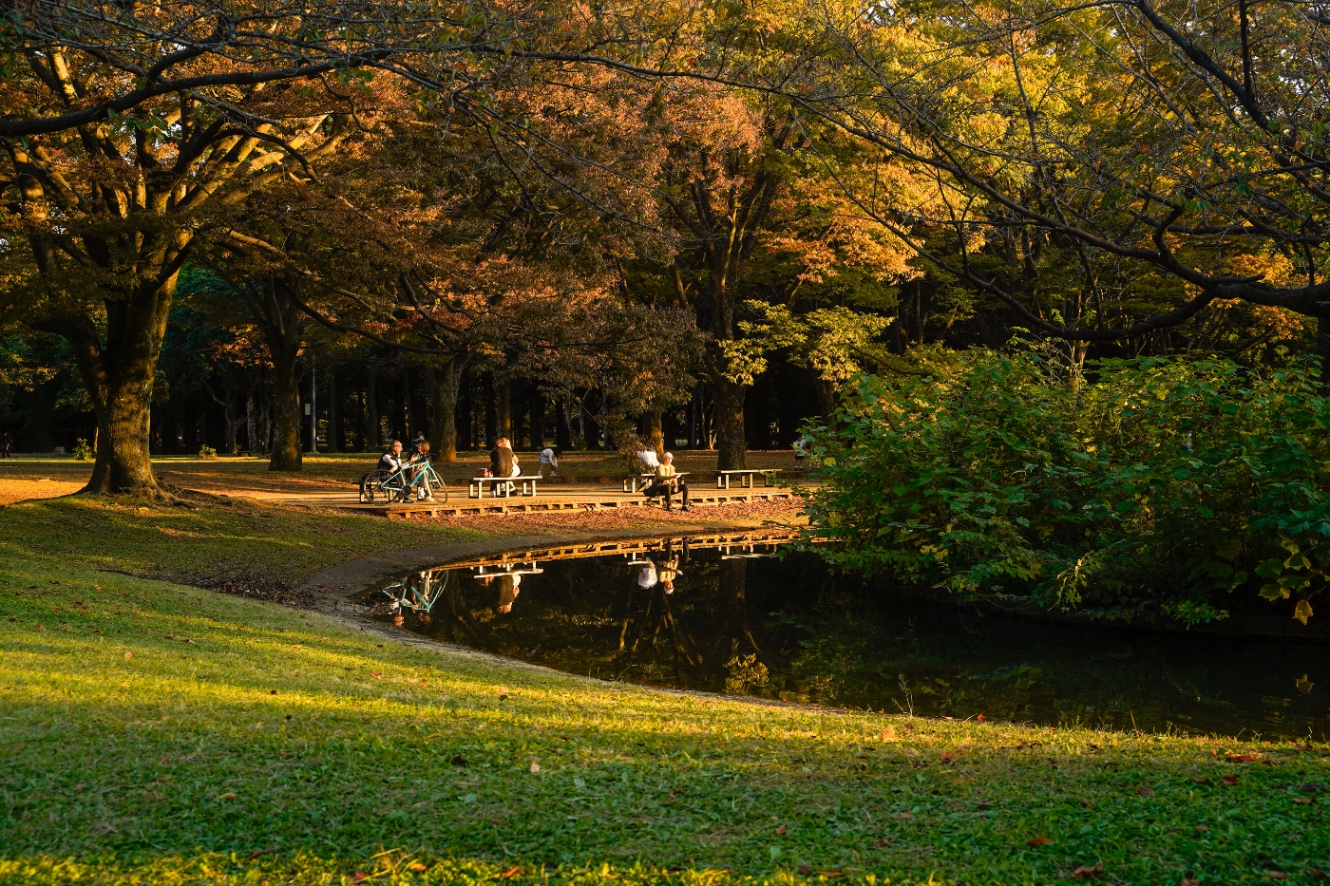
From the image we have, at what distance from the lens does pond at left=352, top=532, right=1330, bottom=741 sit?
10.9m

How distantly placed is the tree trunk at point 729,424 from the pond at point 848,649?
50.4 ft

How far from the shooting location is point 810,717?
872cm

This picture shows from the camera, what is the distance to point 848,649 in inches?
546

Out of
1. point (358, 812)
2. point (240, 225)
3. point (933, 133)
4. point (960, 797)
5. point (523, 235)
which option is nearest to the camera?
point (358, 812)

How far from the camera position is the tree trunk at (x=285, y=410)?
111ft

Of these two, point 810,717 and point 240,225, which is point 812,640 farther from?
point 240,225

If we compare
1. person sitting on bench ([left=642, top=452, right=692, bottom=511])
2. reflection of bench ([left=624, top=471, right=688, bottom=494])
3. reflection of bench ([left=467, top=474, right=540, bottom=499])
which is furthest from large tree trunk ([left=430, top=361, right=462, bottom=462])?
person sitting on bench ([left=642, top=452, right=692, bottom=511])

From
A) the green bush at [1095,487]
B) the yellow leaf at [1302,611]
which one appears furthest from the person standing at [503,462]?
the yellow leaf at [1302,611]

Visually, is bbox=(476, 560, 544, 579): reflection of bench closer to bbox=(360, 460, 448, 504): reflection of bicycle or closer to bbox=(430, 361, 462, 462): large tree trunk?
bbox=(360, 460, 448, 504): reflection of bicycle

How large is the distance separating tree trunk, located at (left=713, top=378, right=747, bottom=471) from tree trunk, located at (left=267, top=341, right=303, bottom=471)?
12725mm

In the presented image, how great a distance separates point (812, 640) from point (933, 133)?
8391 mm

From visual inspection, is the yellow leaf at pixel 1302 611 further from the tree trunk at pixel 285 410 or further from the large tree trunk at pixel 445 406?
the tree trunk at pixel 285 410

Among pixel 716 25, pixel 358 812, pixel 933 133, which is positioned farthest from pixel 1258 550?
pixel 716 25

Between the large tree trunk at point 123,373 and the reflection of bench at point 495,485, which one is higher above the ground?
the large tree trunk at point 123,373
